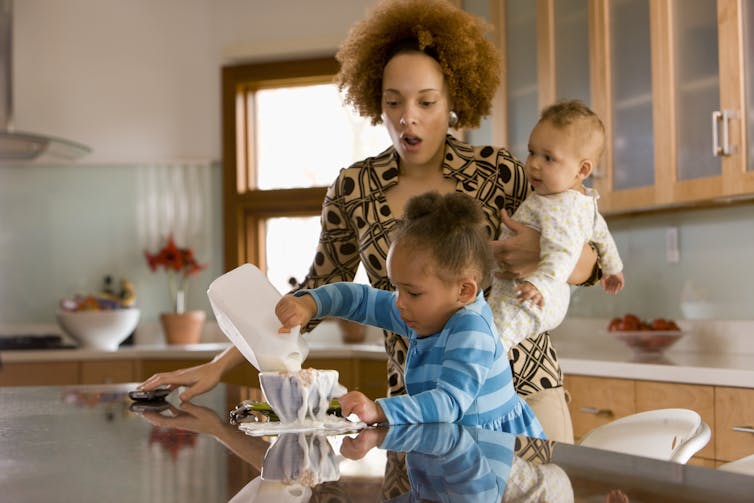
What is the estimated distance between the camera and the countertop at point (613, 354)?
246cm

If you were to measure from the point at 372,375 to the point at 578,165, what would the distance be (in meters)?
2.02

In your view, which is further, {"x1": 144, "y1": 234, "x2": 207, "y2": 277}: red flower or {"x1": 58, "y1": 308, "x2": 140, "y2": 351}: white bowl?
{"x1": 144, "y1": 234, "x2": 207, "y2": 277}: red flower

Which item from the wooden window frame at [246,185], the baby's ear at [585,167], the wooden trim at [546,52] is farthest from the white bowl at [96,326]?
the baby's ear at [585,167]

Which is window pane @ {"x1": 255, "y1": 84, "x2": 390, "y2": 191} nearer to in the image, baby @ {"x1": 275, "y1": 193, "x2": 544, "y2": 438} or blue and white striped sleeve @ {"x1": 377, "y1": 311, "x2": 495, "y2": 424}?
baby @ {"x1": 275, "y1": 193, "x2": 544, "y2": 438}

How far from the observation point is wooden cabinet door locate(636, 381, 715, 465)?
2.39 meters

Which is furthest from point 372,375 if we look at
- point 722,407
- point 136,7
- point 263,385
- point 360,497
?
point 360,497

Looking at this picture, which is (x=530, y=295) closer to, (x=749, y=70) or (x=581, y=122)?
(x=581, y=122)

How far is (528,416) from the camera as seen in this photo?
1343 millimetres

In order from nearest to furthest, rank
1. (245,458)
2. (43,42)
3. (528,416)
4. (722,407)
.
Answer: (245,458) → (528,416) → (722,407) → (43,42)

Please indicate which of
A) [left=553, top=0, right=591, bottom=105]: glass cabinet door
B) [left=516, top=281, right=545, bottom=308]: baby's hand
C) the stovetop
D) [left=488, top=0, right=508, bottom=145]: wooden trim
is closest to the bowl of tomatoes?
[left=553, top=0, right=591, bottom=105]: glass cabinet door

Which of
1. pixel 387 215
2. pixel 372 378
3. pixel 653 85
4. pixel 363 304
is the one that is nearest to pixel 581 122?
pixel 387 215

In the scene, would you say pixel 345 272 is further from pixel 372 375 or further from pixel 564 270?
pixel 372 375

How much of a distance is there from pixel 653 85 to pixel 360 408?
2.17 metres

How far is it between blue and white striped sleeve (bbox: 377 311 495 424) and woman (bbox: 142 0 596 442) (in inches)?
20.0
